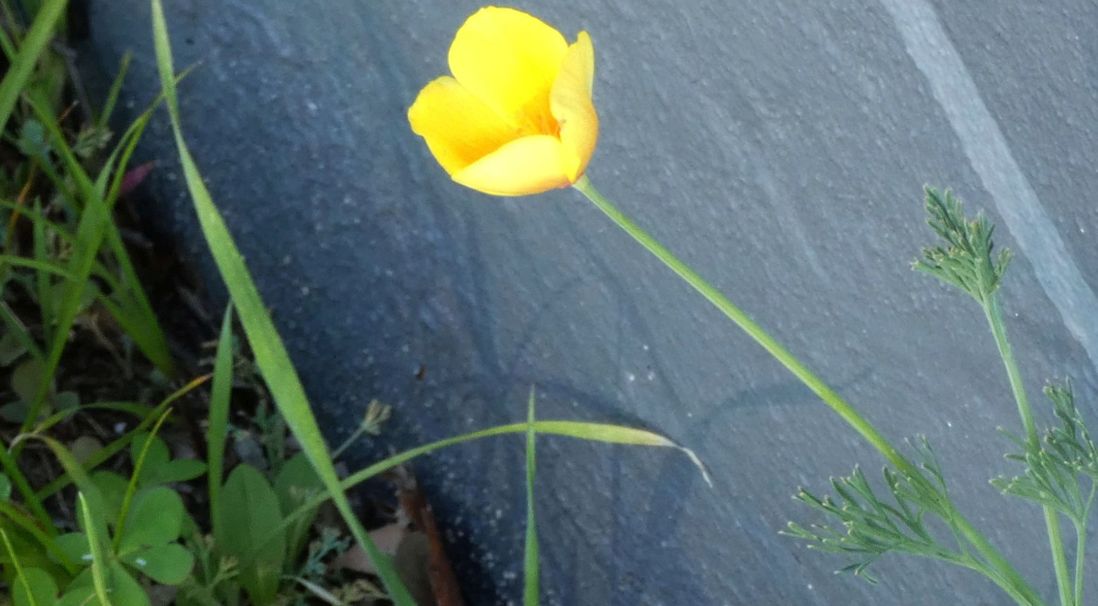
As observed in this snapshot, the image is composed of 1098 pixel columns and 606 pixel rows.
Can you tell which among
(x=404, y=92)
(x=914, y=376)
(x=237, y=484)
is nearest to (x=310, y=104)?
(x=404, y=92)

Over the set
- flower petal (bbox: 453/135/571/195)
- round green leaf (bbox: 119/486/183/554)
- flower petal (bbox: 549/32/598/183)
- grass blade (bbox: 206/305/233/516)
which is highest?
flower petal (bbox: 549/32/598/183)

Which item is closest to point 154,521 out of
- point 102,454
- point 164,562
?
point 164,562

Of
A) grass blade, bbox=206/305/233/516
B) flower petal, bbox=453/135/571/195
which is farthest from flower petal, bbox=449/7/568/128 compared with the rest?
grass blade, bbox=206/305/233/516

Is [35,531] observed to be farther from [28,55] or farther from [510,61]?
[510,61]

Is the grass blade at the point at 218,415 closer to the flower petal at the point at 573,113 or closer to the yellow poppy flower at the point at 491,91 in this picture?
the yellow poppy flower at the point at 491,91

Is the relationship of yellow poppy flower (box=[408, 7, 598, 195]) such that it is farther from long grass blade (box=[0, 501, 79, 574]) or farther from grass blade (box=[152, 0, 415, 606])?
long grass blade (box=[0, 501, 79, 574])

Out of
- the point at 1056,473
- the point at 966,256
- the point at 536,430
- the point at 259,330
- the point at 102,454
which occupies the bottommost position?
the point at 102,454
